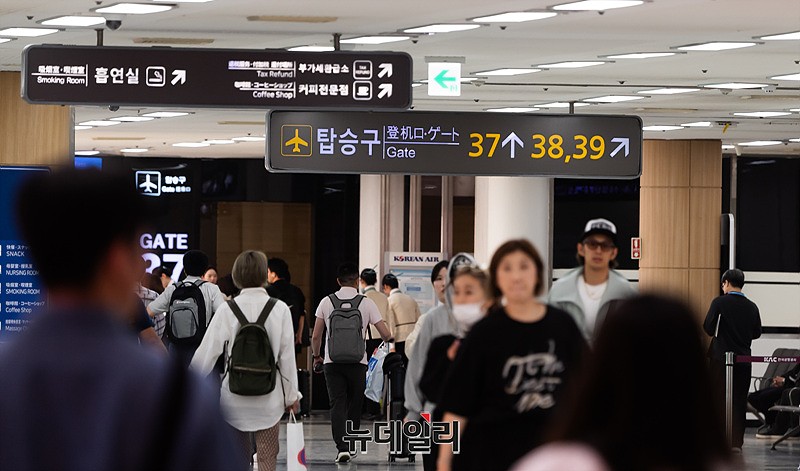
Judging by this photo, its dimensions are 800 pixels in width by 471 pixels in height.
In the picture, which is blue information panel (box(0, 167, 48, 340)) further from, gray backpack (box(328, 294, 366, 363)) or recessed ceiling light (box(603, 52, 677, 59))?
recessed ceiling light (box(603, 52, 677, 59))

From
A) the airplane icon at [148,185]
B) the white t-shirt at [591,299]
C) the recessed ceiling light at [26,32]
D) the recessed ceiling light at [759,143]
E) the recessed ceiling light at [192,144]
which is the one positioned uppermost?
the recessed ceiling light at [26,32]

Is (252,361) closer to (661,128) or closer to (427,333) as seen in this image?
(427,333)

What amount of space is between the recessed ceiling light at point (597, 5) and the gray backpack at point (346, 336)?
380 cm

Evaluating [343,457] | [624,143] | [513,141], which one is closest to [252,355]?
[513,141]

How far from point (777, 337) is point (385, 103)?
1097 cm

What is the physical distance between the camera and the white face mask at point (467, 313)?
673 cm

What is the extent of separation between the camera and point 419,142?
10422 millimetres

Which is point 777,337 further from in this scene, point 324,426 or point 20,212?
point 20,212

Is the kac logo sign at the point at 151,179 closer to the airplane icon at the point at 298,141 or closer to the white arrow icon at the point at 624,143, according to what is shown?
the airplane icon at the point at 298,141

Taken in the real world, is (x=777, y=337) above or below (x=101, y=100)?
below

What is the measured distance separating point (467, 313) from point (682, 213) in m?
11.7

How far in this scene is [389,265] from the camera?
710 inches

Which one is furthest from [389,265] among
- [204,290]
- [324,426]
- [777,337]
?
[204,290]

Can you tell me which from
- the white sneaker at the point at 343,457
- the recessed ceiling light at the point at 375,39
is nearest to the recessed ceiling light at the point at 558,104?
the recessed ceiling light at the point at 375,39
